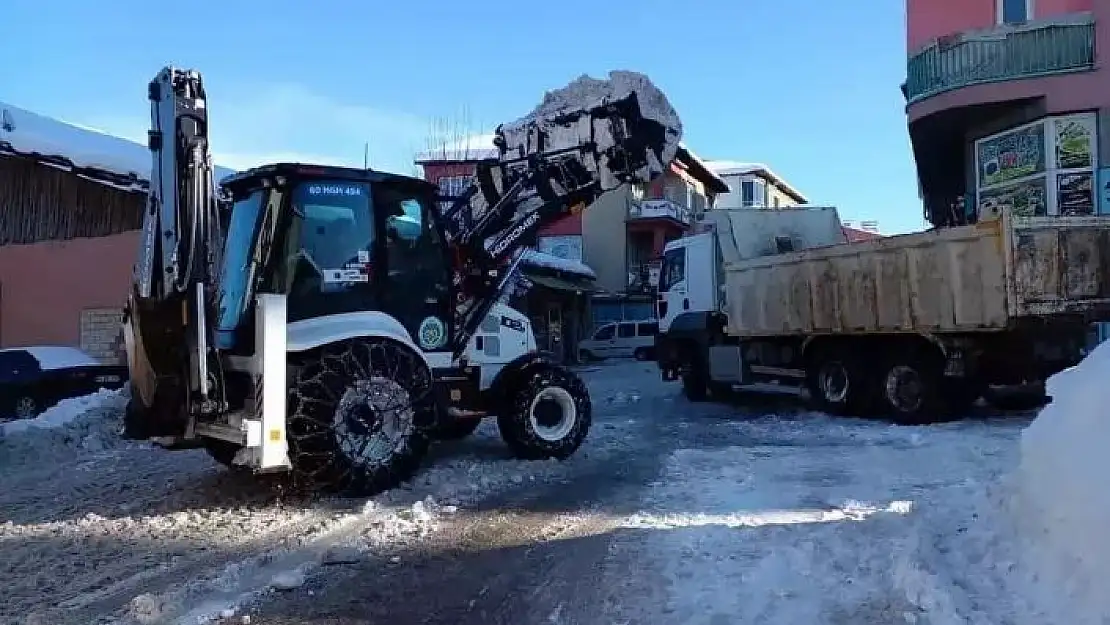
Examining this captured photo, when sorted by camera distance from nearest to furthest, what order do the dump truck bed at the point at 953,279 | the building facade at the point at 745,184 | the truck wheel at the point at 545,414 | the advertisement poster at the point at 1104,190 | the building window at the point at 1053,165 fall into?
the truck wheel at the point at 545,414, the dump truck bed at the point at 953,279, the advertisement poster at the point at 1104,190, the building window at the point at 1053,165, the building facade at the point at 745,184

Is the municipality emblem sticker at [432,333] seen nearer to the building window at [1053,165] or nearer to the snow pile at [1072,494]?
the snow pile at [1072,494]

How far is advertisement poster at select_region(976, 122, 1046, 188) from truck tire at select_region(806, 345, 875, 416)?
598 cm

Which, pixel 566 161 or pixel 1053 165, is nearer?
pixel 566 161

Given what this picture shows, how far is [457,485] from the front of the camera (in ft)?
28.0

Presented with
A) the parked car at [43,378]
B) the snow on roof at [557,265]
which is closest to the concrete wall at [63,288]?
the parked car at [43,378]

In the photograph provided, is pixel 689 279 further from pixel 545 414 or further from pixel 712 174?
pixel 712 174

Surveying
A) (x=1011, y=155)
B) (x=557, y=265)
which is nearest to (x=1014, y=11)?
(x=1011, y=155)

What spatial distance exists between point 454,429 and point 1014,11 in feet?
47.0

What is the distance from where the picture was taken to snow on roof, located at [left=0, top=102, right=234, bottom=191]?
62.4ft

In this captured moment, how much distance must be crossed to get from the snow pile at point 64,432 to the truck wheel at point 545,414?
507cm

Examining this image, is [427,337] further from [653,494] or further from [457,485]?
[653,494]

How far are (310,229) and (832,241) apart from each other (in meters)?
11.2

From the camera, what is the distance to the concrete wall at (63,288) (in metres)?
18.6

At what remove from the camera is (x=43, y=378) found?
14.7m
